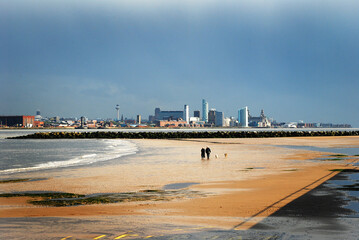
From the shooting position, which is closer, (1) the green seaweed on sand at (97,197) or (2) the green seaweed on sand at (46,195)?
(1) the green seaweed on sand at (97,197)

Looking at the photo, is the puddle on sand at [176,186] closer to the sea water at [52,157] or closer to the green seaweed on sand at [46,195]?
the green seaweed on sand at [46,195]

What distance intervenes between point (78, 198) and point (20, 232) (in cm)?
670

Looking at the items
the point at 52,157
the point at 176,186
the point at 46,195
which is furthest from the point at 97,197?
the point at 52,157

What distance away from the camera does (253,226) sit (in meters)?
12.4

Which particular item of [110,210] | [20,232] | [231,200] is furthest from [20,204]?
[231,200]

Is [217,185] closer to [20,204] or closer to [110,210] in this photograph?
[110,210]

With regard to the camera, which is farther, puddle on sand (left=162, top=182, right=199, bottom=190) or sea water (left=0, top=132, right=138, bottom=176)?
sea water (left=0, top=132, right=138, bottom=176)

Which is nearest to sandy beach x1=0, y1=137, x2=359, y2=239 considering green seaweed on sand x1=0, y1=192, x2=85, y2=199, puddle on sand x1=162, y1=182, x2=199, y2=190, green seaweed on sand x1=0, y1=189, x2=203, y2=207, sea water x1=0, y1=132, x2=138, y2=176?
puddle on sand x1=162, y1=182, x2=199, y2=190

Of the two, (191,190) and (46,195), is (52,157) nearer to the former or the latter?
(46,195)

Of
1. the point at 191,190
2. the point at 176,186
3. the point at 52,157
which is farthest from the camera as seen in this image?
the point at 52,157

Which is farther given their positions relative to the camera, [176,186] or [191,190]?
[176,186]

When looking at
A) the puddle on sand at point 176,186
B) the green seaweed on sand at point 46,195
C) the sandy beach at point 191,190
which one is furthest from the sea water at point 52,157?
the puddle on sand at point 176,186

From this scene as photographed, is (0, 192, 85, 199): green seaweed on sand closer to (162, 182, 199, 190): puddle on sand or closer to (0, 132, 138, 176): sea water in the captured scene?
(162, 182, 199, 190): puddle on sand

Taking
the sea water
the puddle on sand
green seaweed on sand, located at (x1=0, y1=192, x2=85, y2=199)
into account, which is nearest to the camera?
green seaweed on sand, located at (x1=0, y1=192, x2=85, y2=199)
